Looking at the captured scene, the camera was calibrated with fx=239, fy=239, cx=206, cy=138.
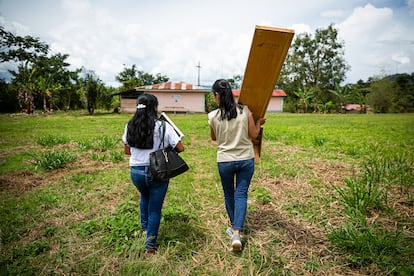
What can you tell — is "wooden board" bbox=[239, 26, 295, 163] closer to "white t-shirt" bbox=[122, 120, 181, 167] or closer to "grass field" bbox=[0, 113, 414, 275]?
"white t-shirt" bbox=[122, 120, 181, 167]

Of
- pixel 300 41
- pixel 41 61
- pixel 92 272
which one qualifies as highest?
A: pixel 300 41

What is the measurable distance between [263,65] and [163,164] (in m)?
1.45

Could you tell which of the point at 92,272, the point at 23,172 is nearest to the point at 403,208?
the point at 92,272

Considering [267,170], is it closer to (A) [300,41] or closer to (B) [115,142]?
(B) [115,142]

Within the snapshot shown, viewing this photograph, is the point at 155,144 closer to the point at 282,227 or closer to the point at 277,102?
A: the point at 282,227

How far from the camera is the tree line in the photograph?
26875 millimetres

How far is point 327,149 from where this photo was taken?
25.0ft

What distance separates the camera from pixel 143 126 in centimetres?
247

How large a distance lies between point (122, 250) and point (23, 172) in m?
4.44

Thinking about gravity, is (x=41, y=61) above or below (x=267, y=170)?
above

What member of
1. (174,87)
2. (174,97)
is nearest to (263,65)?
(174,87)

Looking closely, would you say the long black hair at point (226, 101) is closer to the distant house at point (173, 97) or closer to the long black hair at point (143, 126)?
the long black hair at point (143, 126)

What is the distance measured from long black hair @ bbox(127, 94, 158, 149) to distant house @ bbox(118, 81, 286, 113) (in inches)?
1055

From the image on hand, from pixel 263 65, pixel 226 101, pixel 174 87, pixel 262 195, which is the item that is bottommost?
pixel 262 195
